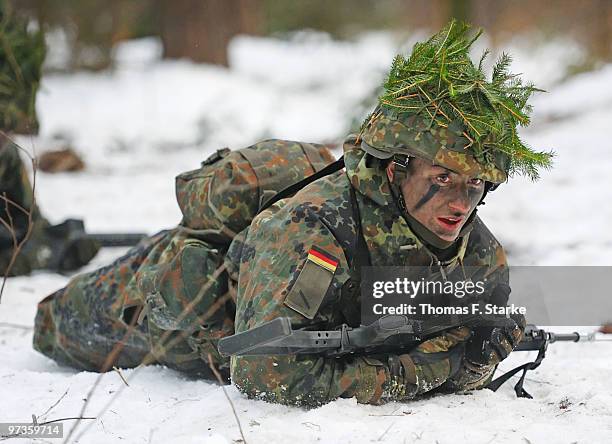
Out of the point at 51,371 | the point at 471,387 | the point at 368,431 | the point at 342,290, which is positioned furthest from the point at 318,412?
the point at 51,371

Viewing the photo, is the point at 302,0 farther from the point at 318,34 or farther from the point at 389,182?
the point at 389,182

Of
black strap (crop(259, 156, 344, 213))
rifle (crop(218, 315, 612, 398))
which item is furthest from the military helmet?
rifle (crop(218, 315, 612, 398))

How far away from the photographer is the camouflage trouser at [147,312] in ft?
12.2

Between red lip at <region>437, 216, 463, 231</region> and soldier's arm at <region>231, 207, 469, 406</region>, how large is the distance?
1.21ft

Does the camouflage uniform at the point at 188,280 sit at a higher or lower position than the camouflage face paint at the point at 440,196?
lower

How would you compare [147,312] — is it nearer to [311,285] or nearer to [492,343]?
[311,285]

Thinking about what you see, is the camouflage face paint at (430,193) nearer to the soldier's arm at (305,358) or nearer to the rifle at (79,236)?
the soldier's arm at (305,358)

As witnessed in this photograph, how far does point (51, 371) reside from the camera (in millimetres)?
4496

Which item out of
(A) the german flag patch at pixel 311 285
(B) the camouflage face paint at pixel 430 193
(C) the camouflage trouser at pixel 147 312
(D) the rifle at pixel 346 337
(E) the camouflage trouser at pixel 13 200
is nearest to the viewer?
(D) the rifle at pixel 346 337

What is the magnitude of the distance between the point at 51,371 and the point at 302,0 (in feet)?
54.9

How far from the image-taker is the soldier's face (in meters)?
3.28

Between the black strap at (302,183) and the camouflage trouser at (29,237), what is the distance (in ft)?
10.6

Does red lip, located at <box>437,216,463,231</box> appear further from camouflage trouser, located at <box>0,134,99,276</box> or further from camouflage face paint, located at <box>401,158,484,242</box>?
camouflage trouser, located at <box>0,134,99,276</box>

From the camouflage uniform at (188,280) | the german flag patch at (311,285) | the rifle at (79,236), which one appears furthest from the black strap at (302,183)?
the rifle at (79,236)
